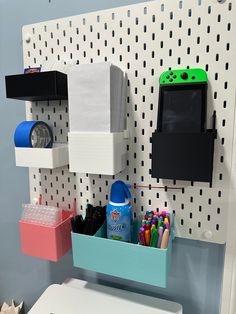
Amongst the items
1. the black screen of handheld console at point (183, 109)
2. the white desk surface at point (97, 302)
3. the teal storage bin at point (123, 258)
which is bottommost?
the white desk surface at point (97, 302)

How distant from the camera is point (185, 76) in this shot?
0.49 meters

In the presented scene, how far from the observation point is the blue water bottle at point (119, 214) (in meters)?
0.53

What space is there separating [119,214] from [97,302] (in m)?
0.27

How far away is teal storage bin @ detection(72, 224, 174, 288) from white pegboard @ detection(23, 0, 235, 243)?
101 mm

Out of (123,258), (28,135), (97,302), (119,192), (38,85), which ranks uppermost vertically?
(38,85)

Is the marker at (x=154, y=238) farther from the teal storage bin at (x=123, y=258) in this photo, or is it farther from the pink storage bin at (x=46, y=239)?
the pink storage bin at (x=46, y=239)

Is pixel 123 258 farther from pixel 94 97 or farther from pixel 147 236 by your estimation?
pixel 94 97

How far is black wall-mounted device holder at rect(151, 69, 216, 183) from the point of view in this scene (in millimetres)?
456

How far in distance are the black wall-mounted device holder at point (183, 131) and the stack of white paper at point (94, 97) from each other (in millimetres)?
98

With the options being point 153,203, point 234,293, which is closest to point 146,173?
point 153,203

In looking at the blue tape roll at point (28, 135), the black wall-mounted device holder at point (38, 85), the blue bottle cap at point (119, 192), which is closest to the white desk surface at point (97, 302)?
the blue bottle cap at point (119, 192)

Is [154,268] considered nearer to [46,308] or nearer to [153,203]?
[153,203]

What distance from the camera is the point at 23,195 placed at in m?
0.74

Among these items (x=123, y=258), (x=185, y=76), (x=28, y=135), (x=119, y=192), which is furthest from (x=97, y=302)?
(x=185, y=76)
